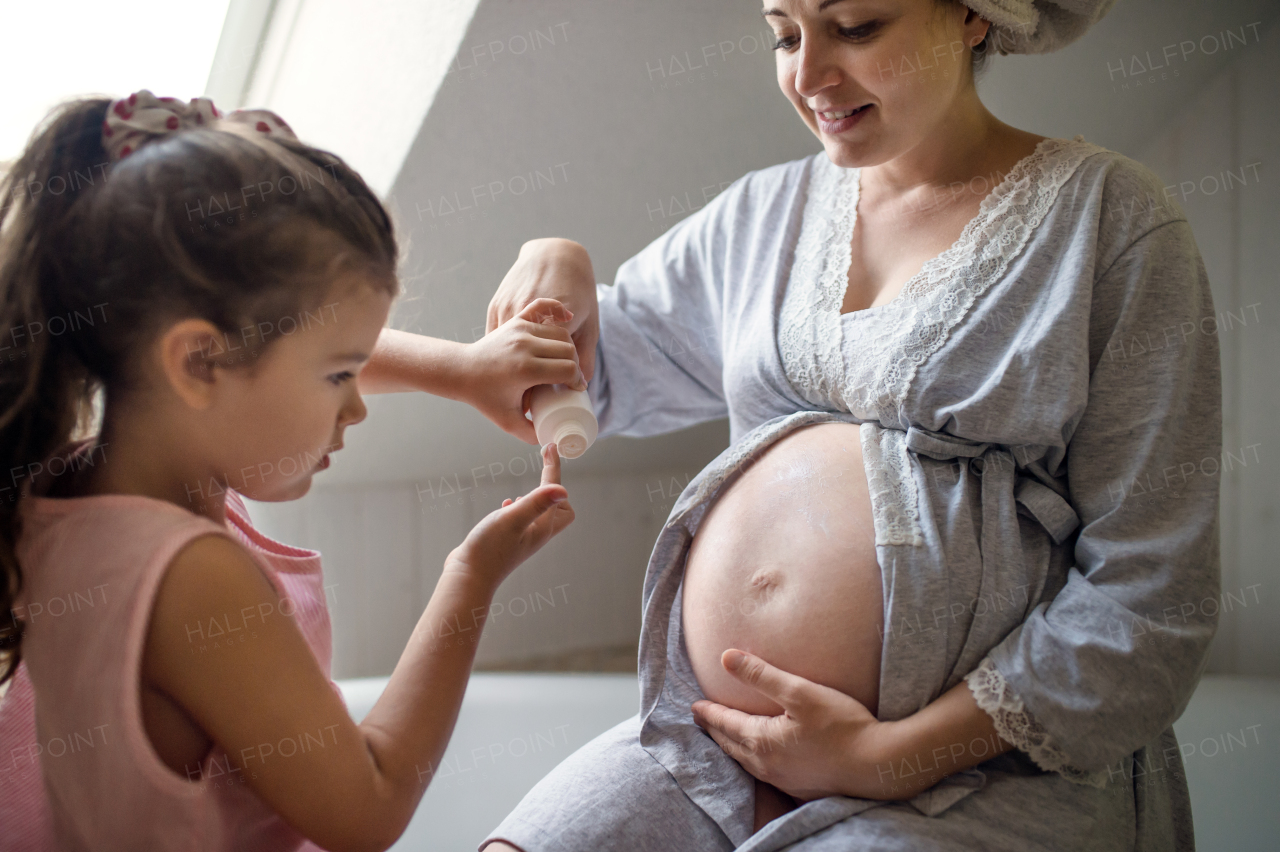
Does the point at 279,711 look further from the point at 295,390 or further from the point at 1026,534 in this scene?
the point at 1026,534

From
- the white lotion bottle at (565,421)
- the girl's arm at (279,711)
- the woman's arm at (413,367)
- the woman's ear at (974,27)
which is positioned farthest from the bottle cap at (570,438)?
the woman's ear at (974,27)

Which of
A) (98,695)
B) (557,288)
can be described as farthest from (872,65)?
(98,695)

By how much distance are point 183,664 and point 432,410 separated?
1055 mm

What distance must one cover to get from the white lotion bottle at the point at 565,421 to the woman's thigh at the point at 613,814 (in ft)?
0.94

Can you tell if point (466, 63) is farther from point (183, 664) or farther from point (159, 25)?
point (183, 664)

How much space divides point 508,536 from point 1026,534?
45 cm

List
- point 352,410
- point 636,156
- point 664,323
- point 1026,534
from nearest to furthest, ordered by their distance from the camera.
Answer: point 352,410
point 1026,534
point 664,323
point 636,156

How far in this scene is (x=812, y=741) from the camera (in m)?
0.72

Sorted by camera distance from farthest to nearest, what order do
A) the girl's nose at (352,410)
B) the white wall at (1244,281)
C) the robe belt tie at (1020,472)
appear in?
the white wall at (1244,281) < the robe belt tie at (1020,472) < the girl's nose at (352,410)

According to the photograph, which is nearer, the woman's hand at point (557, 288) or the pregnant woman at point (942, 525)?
the pregnant woman at point (942, 525)

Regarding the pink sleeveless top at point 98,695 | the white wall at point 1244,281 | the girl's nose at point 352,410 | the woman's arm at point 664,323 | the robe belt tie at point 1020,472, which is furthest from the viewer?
the white wall at point 1244,281

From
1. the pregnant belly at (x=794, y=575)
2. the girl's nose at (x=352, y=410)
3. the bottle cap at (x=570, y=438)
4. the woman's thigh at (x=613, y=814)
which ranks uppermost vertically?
the girl's nose at (x=352, y=410)

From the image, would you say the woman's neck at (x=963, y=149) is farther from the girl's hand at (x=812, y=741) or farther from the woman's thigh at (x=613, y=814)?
the woman's thigh at (x=613, y=814)

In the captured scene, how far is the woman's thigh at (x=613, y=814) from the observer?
74cm
